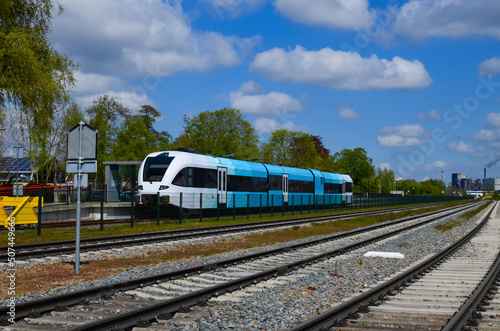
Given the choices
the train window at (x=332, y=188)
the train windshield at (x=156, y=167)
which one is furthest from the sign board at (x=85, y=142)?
the train window at (x=332, y=188)

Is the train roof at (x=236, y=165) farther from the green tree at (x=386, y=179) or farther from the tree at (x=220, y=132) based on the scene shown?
the green tree at (x=386, y=179)

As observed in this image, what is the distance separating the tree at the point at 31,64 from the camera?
65.8ft

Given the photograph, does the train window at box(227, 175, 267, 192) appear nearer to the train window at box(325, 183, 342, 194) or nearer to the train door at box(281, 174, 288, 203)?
the train door at box(281, 174, 288, 203)

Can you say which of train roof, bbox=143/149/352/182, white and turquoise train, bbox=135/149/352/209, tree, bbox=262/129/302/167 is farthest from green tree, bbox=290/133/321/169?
white and turquoise train, bbox=135/149/352/209

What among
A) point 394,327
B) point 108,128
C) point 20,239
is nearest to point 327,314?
point 394,327

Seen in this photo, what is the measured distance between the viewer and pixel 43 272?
11.2 m

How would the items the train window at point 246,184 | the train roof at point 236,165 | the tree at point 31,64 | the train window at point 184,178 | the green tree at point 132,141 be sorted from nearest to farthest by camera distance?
the tree at point 31,64, the train window at point 184,178, the train roof at point 236,165, the train window at point 246,184, the green tree at point 132,141

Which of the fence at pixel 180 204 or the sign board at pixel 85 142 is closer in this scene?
the sign board at pixel 85 142

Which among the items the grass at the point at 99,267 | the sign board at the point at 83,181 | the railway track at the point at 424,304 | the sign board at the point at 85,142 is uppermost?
the sign board at the point at 85,142

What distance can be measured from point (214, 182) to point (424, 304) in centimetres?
2301

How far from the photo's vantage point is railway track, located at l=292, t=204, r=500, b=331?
6801 mm

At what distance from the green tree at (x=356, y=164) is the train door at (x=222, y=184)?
96.0m

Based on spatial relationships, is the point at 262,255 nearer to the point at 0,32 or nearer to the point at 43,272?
the point at 43,272

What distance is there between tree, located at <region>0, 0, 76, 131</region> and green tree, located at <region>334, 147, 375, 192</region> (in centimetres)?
10719
